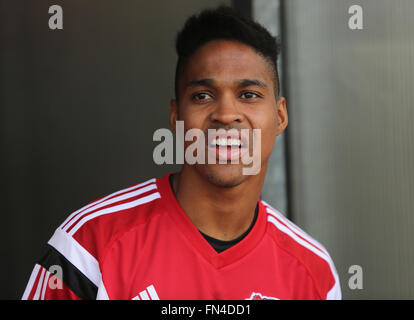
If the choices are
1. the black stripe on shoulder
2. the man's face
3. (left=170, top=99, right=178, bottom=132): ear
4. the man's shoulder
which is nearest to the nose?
the man's face

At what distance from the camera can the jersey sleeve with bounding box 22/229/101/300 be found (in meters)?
1.05

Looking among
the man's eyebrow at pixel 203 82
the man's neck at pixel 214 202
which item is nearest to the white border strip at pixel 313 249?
the man's neck at pixel 214 202

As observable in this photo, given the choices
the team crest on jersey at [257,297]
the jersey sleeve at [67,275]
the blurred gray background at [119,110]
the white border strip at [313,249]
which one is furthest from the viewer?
the blurred gray background at [119,110]

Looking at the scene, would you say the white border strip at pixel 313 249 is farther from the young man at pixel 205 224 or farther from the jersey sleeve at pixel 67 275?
the jersey sleeve at pixel 67 275

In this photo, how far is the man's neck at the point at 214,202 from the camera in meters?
1.19

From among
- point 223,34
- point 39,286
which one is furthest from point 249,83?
point 39,286

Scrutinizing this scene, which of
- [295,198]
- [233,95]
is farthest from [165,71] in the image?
[233,95]

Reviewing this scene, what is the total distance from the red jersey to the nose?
0.25m

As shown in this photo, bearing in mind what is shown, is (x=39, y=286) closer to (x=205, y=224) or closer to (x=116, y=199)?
(x=116, y=199)

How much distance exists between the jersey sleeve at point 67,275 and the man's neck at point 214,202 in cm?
28

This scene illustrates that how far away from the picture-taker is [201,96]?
1154mm

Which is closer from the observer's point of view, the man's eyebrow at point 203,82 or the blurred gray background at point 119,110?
the man's eyebrow at point 203,82
